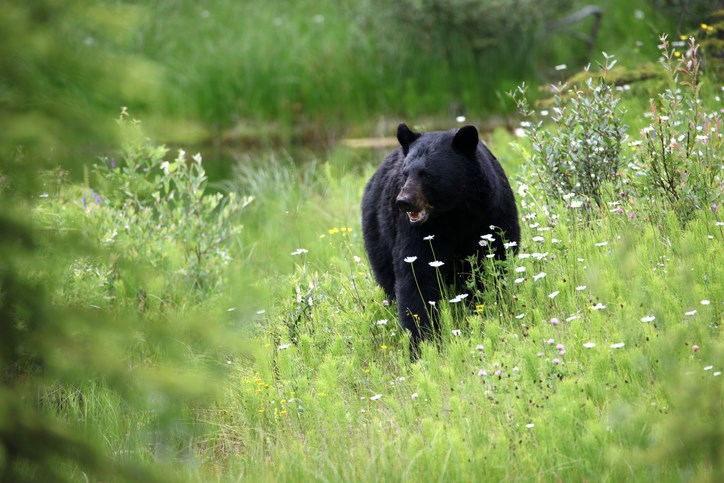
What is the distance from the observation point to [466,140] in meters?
4.88

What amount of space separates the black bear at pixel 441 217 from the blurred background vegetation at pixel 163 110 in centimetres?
101

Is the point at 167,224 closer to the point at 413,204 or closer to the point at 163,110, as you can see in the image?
the point at 413,204

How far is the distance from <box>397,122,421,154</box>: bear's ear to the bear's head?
12 centimetres

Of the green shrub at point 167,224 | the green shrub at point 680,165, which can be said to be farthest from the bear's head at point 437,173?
the green shrub at point 167,224

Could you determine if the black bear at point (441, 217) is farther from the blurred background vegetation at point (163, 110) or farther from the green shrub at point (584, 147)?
the blurred background vegetation at point (163, 110)

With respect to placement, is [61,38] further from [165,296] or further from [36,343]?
[165,296]

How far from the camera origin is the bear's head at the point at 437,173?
4.71 metres

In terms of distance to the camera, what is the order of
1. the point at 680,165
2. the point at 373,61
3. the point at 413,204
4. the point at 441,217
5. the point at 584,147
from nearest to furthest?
the point at 413,204
the point at 441,217
the point at 680,165
the point at 584,147
the point at 373,61

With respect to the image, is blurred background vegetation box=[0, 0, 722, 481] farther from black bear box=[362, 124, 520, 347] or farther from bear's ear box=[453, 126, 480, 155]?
bear's ear box=[453, 126, 480, 155]

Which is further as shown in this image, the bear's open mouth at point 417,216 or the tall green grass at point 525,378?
the bear's open mouth at point 417,216

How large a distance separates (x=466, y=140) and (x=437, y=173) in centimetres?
27

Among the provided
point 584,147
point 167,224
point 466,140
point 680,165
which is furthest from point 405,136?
point 167,224

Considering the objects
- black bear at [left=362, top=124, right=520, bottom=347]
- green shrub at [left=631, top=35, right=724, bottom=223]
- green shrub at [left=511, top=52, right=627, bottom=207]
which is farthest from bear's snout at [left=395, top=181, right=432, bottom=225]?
green shrub at [left=631, top=35, right=724, bottom=223]

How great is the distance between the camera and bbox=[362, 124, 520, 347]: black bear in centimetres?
472
